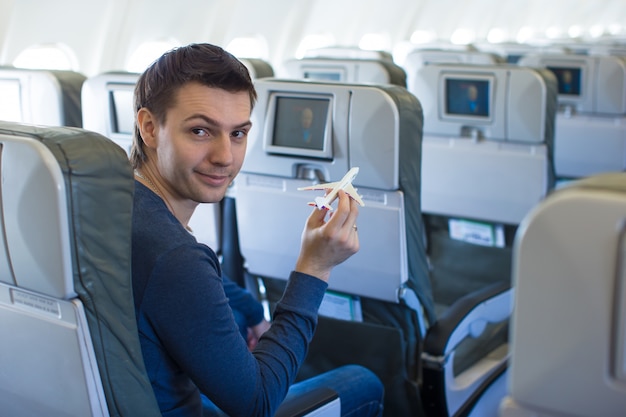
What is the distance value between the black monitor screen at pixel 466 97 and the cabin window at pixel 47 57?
96.8 inches

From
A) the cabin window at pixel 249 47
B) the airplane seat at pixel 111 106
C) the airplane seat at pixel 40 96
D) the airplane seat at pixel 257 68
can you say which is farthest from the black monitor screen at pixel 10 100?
the cabin window at pixel 249 47

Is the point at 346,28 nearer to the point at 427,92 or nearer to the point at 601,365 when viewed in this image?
the point at 427,92

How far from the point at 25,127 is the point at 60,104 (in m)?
1.44

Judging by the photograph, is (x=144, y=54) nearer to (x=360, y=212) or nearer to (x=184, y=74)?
(x=360, y=212)

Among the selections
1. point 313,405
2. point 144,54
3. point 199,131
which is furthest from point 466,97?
point 144,54

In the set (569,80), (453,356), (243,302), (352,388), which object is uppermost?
(569,80)

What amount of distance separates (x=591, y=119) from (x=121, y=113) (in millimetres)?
3188

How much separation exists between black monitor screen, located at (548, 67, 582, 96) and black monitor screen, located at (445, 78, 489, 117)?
5.74 feet

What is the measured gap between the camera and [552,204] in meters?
0.93

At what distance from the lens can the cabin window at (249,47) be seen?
24.1ft

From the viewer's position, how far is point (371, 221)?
2.26 m

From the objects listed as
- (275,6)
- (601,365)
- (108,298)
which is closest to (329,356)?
(108,298)

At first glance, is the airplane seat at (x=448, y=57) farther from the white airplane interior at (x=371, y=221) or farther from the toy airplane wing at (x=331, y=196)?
the toy airplane wing at (x=331, y=196)

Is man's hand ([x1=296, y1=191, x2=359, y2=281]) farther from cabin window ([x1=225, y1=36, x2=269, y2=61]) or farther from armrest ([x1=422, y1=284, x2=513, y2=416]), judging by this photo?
cabin window ([x1=225, y1=36, x2=269, y2=61])
